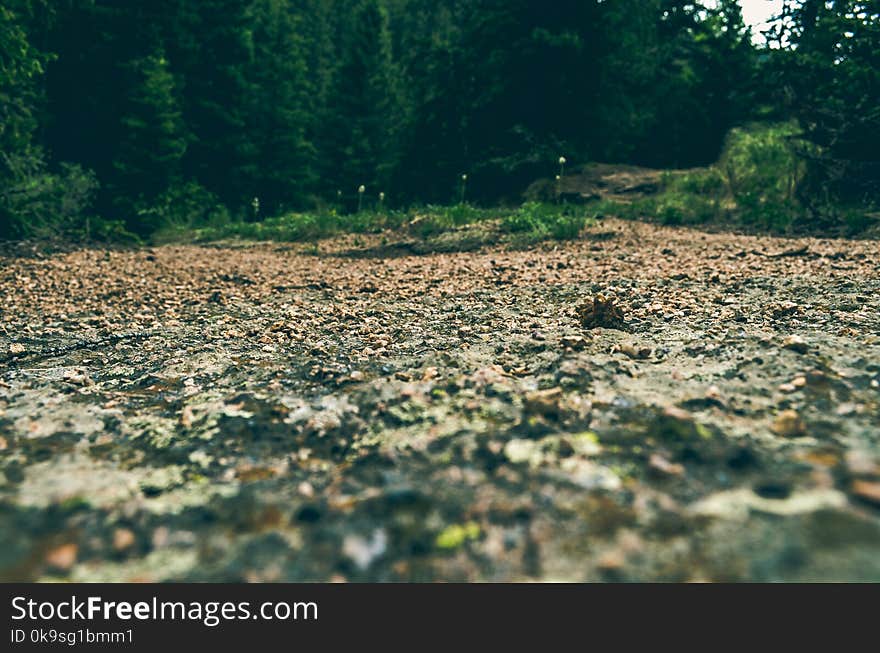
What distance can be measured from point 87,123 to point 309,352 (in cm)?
1766

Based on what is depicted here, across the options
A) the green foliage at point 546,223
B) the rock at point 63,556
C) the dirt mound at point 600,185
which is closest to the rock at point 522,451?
the rock at point 63,556

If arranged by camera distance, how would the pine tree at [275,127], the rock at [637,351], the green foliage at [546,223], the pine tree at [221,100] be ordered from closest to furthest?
the rock at [637,351]
the green foliage at [546,223]
the pine tree at [221,100]
the pine tree at [275,127]

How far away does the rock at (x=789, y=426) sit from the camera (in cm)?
207

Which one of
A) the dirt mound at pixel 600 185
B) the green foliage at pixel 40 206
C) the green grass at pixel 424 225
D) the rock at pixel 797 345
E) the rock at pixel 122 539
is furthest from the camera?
the dirt mound at pixel 600 185

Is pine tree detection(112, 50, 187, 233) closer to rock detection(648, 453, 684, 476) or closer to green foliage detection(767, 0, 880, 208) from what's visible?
green foliage detection(767, 0, 880, 208)

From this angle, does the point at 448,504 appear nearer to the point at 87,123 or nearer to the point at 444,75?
the point at 444,75

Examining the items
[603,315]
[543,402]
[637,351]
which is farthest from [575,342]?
[543,402]

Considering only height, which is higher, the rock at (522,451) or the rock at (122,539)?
the rock at (522,451)

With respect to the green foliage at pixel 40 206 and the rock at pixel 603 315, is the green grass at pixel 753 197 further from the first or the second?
the green foliage at pixel 40 206

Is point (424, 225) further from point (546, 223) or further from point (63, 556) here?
point (63, 556)

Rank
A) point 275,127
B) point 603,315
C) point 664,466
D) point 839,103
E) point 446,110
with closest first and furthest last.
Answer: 1. point 664,466
2. point 603,315
3. point 839,103
4. point 446,110
5. point 275,127

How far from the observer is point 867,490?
1.60 metres

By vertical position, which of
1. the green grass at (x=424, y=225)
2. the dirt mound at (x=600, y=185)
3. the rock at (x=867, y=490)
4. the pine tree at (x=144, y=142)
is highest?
the pine tree at (x=144, y=142)

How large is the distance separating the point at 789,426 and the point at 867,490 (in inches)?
20.9
